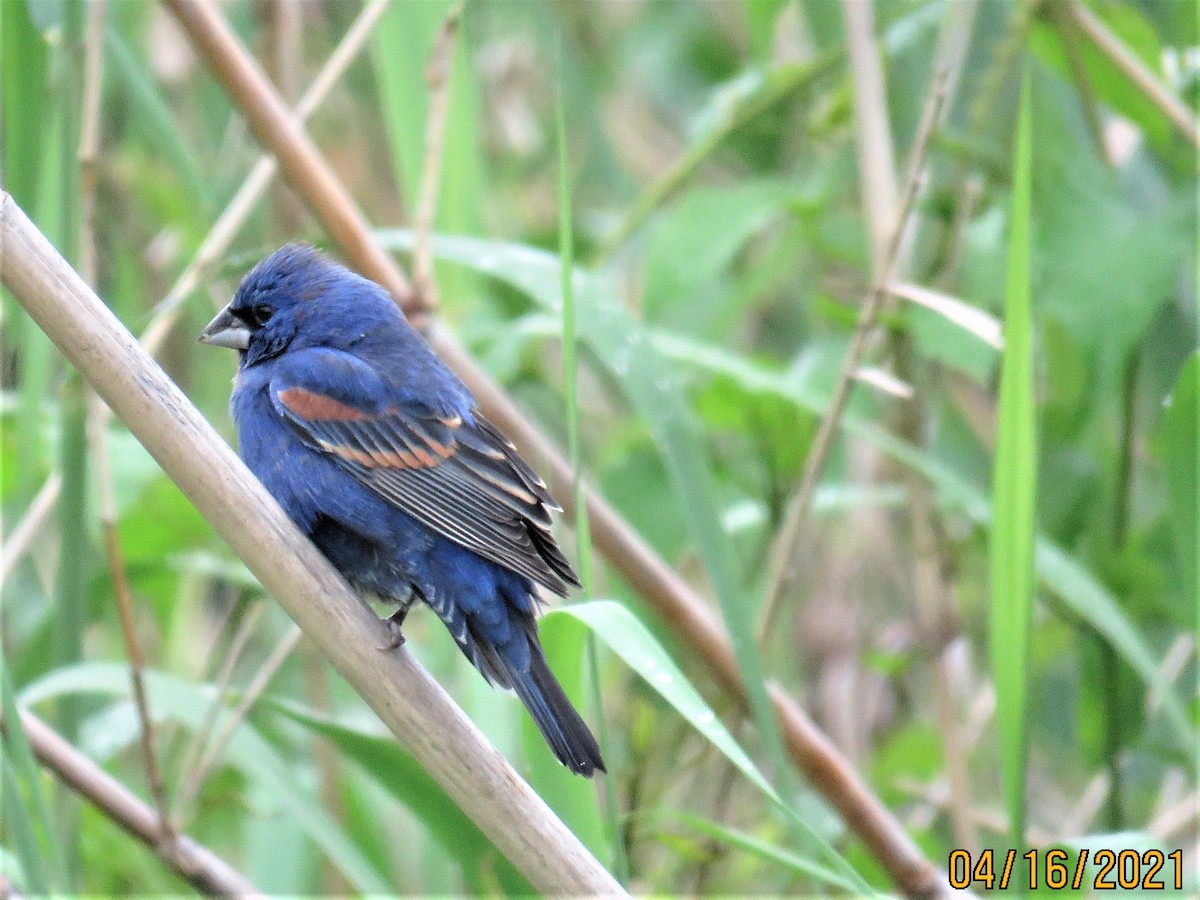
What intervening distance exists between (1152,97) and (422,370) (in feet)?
5.73

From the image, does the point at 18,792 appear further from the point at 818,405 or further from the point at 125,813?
the point at 818,405

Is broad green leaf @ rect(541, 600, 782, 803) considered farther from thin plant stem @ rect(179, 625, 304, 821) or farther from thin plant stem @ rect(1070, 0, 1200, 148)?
thin plant stem @ rect(1070, 0, 1200, 148)

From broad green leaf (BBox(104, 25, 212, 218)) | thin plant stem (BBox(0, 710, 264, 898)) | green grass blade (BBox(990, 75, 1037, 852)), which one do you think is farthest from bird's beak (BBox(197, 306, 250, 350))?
green grass blade (BBox(990, 75, 1037, 852))

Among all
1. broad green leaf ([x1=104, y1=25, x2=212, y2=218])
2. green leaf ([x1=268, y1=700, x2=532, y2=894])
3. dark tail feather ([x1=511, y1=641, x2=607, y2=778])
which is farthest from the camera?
broad green leaf ([x1=104, y1=25, x2=212, y2=218])

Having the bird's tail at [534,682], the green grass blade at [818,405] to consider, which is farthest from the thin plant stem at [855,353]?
the bird's tail at [534,682]

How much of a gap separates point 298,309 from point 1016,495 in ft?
5.51

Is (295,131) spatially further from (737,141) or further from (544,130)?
(544,130)

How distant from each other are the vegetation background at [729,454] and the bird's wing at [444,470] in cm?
29

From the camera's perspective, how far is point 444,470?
251cm

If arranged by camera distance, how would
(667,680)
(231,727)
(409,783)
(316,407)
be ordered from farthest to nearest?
(316,407) → (231,727) → (409,783) → (667,680)

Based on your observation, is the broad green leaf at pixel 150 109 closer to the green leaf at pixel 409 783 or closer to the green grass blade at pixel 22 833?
the green leaf at pixel 409 783

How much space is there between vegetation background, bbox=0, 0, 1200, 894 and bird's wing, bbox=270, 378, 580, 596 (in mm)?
286

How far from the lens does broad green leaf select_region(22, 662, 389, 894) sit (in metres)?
2.48
